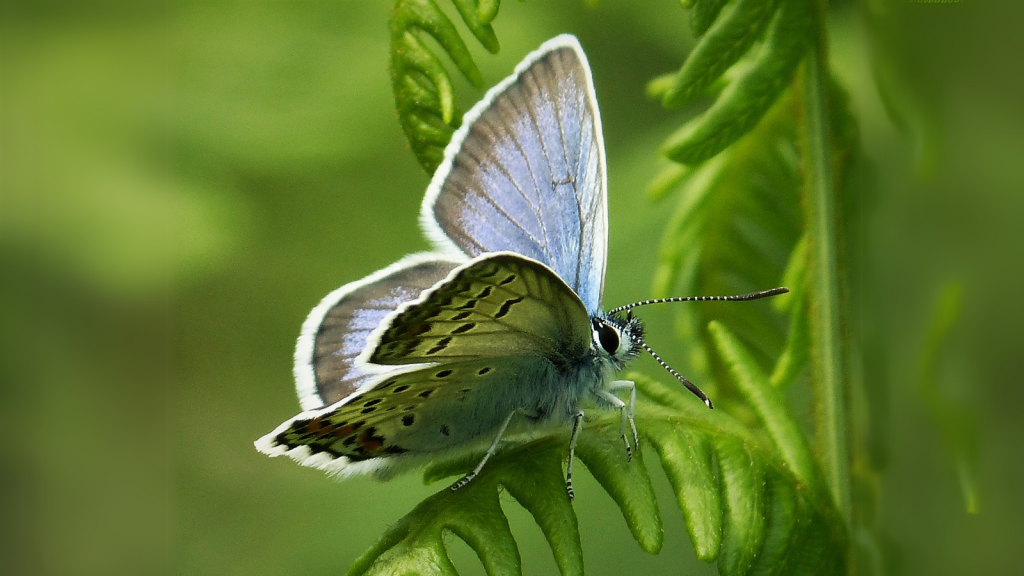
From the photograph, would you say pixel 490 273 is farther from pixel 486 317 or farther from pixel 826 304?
pixel 826 304

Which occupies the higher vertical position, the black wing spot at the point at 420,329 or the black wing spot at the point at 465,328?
the black wing spot at the point at 420,329

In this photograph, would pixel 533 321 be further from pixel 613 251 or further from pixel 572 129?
pixel 613 251

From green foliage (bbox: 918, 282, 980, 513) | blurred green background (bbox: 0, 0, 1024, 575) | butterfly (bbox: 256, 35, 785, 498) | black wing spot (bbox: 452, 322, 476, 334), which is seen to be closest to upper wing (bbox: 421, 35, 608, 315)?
butterfly (bbox: 256, 35, 785, 498)

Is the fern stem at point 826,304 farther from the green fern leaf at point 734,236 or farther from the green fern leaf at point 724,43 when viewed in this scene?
the green fern leaf at point 734,236

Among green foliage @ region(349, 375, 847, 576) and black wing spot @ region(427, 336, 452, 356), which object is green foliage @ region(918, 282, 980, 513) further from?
black wing spot @ region(427, 336, 452, 356)

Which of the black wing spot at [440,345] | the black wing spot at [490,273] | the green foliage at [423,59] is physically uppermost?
the green foliage at [423,59]

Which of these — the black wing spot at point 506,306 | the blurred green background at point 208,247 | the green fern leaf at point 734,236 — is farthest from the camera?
the blurred green background at point 208,247

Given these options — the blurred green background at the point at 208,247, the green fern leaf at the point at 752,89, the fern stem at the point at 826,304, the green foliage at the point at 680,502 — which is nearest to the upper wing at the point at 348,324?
the green foliage at the point at 680,502

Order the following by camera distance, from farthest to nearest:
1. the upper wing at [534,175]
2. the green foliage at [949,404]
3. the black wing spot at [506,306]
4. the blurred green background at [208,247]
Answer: the blurred green background at [208,247] < the upper wing at [534,175] < the black wing spot at [506,306] < the green foliage at [949,404]
